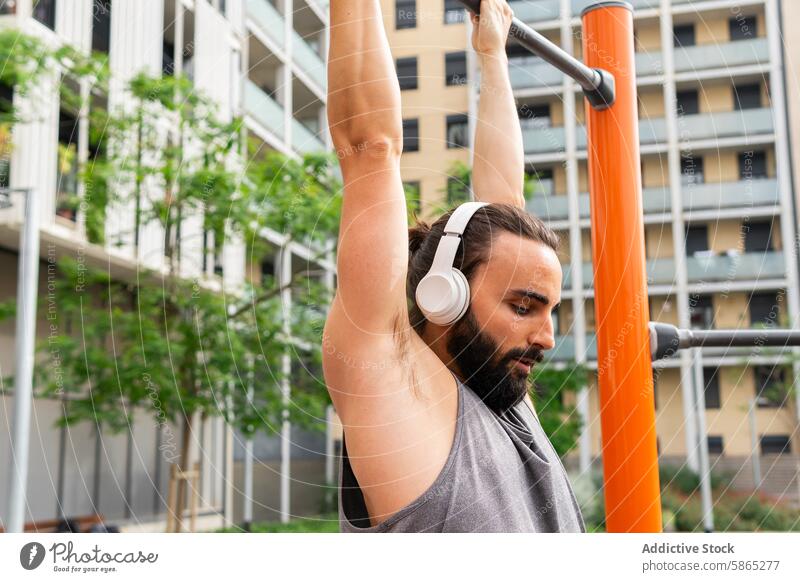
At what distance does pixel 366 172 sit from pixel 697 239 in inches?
209

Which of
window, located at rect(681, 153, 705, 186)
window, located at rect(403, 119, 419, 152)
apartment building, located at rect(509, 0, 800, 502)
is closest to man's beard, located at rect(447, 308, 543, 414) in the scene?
window, located at rect(681, 153, 705, 186)

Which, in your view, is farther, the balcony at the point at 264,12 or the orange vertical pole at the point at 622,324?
the balcony at the point at 264,12

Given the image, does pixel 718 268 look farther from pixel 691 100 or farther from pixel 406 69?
pixel 406 69

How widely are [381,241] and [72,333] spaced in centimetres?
282

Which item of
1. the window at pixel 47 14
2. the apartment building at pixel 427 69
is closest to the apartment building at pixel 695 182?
the apartment building at pixel 427 69

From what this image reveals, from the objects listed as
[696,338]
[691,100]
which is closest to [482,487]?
[696,338]

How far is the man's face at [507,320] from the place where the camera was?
0.56 meters

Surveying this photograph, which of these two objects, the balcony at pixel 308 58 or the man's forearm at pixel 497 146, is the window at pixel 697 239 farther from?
the man's forearm at pixel 497 146

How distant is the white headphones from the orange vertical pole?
0.68 ft

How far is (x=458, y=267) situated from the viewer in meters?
0.58

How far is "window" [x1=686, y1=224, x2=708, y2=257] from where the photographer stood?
16.7ft

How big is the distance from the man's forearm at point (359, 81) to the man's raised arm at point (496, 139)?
26cm

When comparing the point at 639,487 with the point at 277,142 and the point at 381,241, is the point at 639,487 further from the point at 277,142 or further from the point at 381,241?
the point at 277,142

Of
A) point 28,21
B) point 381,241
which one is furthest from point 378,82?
point 28,21
